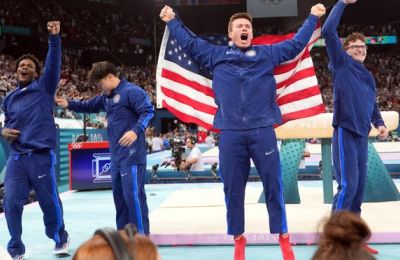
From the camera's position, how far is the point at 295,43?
3.42 meters

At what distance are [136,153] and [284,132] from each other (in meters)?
2.64

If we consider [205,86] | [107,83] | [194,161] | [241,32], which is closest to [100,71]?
[107,83]

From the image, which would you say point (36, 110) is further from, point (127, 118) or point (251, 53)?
point (251, 53)

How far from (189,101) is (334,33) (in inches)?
54.0

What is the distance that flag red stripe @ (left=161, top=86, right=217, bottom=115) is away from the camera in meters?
4.23

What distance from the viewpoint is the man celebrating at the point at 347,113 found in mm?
3578

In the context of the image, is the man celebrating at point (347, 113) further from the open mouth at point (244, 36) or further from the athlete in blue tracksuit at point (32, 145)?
the athlete in blue tracksuit at point (32, 145)

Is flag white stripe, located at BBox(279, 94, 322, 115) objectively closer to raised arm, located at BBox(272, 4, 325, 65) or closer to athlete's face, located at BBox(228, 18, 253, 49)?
raised arm, located at BBox(272, 4, 325, 65)

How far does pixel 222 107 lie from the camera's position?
3326 mm

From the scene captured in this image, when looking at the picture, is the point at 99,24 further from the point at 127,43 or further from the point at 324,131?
the point at 324,131

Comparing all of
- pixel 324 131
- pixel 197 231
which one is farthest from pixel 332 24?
pixel 324 131

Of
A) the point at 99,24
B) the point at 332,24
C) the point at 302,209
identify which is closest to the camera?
the point at 332,24

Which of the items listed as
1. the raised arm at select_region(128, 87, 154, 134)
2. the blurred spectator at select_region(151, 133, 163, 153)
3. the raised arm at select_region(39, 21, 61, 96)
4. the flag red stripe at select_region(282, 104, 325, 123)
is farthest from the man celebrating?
the blurred spectator at select_region(151, 133, 163, 153)

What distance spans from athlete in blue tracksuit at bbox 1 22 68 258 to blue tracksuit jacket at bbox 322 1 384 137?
7.13ft
